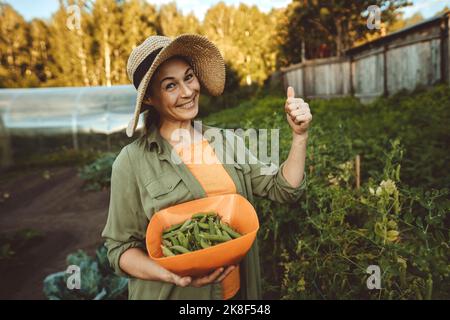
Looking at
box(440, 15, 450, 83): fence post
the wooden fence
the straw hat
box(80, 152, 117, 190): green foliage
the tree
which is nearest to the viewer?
the straw hat

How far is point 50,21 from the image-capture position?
26703mm

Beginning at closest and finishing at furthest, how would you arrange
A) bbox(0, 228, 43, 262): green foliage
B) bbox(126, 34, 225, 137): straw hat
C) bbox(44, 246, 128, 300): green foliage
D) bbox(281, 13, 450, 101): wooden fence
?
bbox(126, 34, 225, 137): straw hat, bbox(44, 246, 128, 300): green foliage, bbox(0, 228, 43, 262): green foliage, bbox(281, 13, 450, 101): wooden fence

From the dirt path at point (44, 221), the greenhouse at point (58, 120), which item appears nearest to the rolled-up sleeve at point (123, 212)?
the dirt path at point (44, 221)

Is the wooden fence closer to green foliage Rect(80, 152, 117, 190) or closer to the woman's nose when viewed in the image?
green foliage Rect(80, 152, 117, 190)

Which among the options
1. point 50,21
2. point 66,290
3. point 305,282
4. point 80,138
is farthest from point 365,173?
point 50,21

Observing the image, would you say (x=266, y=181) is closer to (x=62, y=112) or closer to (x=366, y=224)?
(x=366, y=224)

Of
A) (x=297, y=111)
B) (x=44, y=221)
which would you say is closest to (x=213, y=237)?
(x=297, y=111)

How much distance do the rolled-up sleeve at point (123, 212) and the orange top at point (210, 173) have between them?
232 millimetres

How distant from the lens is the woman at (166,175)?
1507 millimetres

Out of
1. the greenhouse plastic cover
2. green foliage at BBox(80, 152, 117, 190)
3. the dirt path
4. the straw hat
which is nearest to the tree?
the greenhouse plastic cover

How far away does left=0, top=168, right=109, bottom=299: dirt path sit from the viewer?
416cm

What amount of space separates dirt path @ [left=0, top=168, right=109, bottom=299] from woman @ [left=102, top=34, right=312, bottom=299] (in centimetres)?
271
